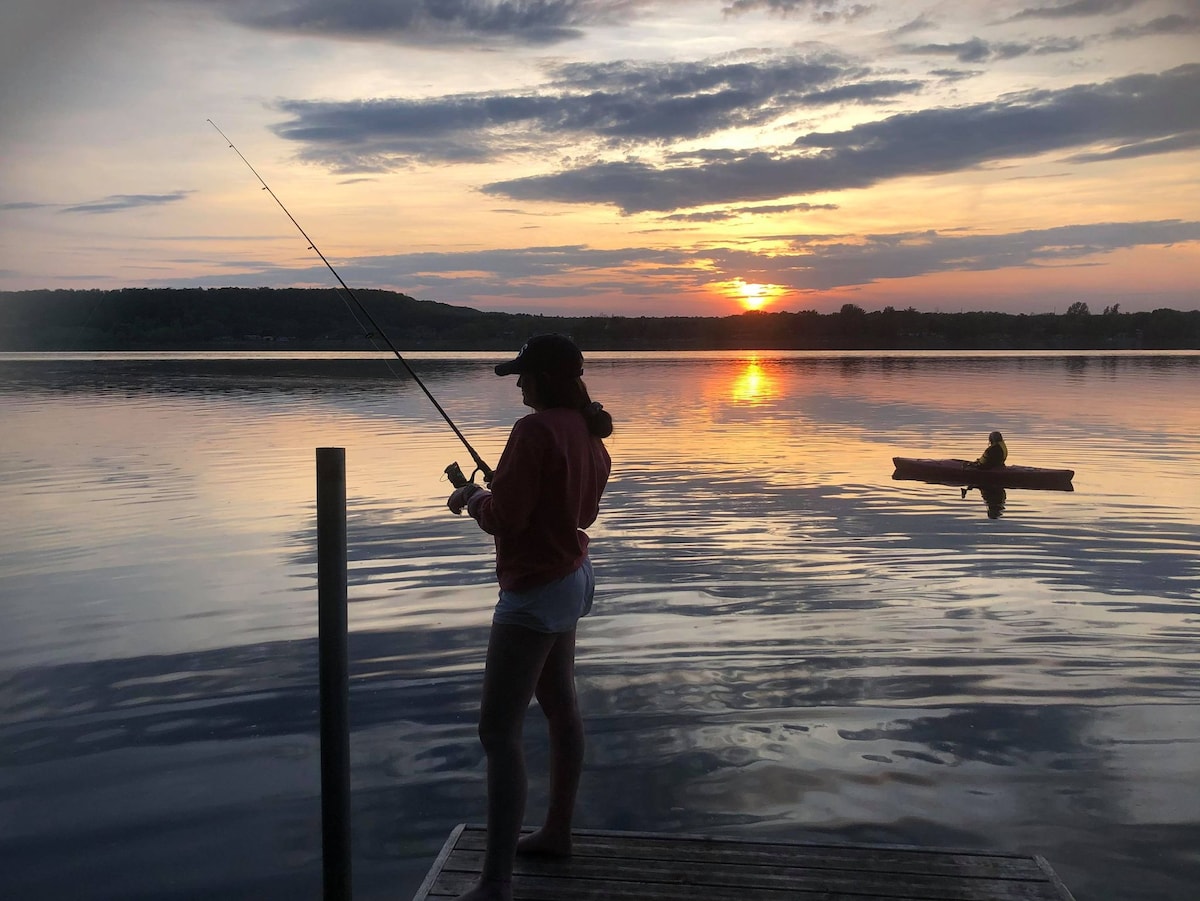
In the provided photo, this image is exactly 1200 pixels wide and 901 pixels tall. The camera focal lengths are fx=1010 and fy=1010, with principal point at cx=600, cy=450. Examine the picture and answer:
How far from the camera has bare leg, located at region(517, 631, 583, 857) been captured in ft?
12.8

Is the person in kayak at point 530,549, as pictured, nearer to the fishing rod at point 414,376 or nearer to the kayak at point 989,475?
the fishing rod at point 414,376

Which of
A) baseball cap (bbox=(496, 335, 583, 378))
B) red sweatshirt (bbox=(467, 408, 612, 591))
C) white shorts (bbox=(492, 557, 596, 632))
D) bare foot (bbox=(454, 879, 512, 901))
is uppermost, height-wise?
baseball cap (bbox=(496, 335, 583, 378))

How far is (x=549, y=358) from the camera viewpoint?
3750 mm

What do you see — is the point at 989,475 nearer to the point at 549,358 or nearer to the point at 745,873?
the point at 745,873

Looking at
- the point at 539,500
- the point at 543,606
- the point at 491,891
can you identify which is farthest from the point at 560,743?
the point at 539,500

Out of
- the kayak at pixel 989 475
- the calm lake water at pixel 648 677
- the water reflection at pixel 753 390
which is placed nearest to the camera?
the calm lake water at pixel 648 677

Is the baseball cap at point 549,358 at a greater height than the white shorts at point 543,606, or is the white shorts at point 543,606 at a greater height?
the baseball cap at point 549,358

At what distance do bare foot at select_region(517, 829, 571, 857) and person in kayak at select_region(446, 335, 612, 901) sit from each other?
394mm

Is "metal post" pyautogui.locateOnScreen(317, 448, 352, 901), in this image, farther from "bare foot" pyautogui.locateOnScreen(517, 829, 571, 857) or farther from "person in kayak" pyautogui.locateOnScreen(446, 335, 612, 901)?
"bare foot" pyautogui.locateOnScreen(517, 829, 571, 857)

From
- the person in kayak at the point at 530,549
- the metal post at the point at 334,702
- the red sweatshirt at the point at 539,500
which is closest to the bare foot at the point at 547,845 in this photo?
the person in kayak at the point at 530,549

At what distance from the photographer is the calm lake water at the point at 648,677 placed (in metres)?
5.14

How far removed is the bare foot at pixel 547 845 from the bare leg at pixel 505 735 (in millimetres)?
427

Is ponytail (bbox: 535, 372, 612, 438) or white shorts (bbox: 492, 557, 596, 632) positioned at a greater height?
ponytail (bbox: 535, 372, 612, 438)

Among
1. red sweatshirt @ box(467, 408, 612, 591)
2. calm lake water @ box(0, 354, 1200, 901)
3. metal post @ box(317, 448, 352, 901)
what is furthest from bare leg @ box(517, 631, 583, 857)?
calm lake water @ box(0, 354, 1200, 901)
